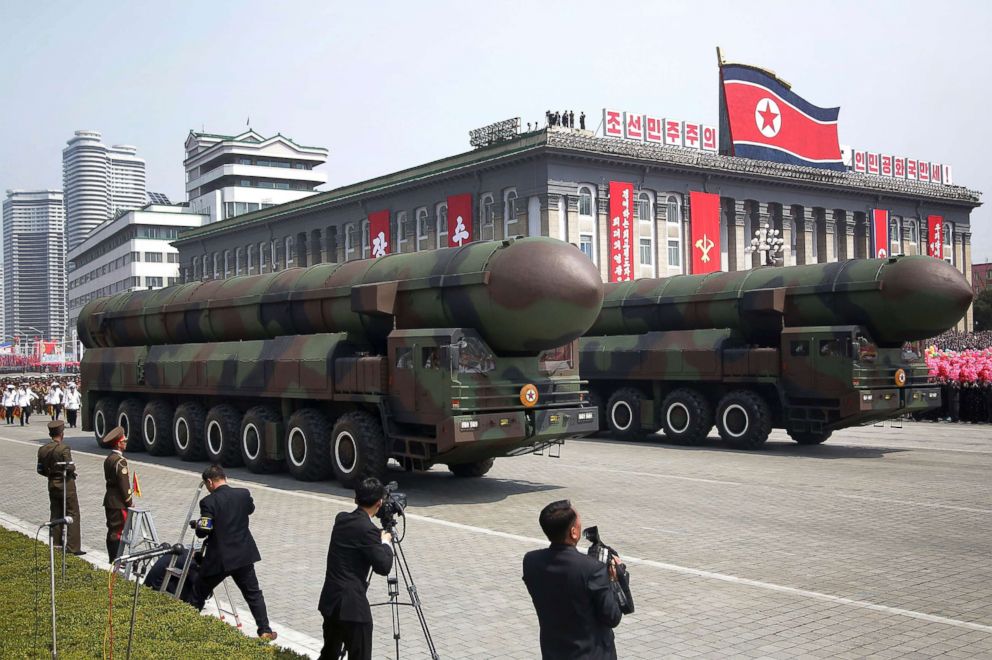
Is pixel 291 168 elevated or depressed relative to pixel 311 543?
elevated

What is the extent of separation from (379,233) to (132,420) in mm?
42008

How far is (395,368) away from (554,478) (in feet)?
12.6

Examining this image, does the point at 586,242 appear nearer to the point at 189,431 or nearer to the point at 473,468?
the point at 189,431

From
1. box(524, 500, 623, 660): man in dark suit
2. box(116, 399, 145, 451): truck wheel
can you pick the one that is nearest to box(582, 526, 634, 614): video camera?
box(524, 500, 623, 660): man in dark suit

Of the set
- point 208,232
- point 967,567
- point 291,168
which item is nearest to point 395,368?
point 967,567

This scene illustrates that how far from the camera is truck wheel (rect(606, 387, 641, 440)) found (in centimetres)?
2381

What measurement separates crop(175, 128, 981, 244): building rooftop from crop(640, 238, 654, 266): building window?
15.0 ft

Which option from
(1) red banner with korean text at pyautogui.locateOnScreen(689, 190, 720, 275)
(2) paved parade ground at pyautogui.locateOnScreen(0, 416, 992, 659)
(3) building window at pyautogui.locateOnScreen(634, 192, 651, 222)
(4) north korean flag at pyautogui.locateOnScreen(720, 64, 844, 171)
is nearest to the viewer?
(2) paved parade ground at pyautogui.locateOnScreen(0, 416, 992, 659)

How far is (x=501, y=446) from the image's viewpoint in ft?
50.4

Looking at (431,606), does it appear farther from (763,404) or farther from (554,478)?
(763,404)

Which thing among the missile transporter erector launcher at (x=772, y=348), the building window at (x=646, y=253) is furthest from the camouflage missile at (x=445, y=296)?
the building window at (x=646, y=253)

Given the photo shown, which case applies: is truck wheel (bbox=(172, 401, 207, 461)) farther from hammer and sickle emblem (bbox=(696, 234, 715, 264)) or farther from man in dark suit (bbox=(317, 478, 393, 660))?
hammer and sickle emblem (bbox=(696, 234, 715, 264))

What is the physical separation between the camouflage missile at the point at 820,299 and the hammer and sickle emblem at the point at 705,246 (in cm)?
3581

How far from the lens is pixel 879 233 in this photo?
2758 inches
